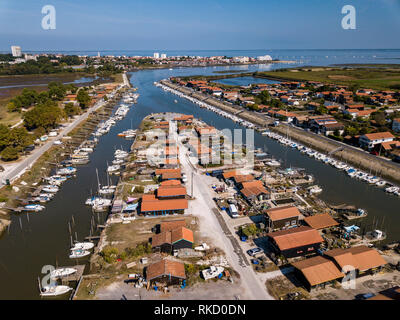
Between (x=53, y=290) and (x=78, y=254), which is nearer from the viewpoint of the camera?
(x=53, y=290)

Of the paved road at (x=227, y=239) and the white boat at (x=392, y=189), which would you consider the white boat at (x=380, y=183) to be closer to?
the white boat at (x=392, y=189)

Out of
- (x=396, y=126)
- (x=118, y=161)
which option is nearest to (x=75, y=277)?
(x=118, y=161)

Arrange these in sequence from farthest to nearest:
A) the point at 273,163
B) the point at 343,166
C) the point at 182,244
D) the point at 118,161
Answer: the point at 118,161 < the point at 273,163 < the point at 343,166 < the point at 182,244

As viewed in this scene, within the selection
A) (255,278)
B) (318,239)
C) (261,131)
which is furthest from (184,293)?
(261,131)

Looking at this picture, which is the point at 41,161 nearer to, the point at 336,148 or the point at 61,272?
the point at 61,272

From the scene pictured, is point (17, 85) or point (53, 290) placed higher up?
point (17, 85)

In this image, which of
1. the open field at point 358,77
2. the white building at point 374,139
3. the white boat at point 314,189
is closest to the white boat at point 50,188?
the white boat at point 314,189

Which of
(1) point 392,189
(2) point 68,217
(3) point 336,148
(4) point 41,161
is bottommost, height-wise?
(2) point 68,217
